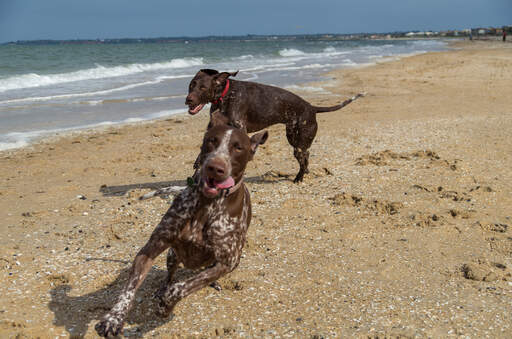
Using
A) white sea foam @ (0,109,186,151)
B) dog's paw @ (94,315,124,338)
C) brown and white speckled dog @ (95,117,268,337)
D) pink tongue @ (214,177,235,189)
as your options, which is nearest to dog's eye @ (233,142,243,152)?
brown and white speckled dog @ (95,117,268,337)

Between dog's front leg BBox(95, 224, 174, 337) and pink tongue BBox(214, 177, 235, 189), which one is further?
pink tongue BBox(214, 177, 235, 189)

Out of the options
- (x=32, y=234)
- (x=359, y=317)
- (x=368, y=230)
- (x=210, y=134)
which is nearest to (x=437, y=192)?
(x=368, y=230)

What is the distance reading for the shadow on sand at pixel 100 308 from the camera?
352 cm

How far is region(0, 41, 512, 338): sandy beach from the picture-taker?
367 cm

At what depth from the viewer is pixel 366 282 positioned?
14.0 ft

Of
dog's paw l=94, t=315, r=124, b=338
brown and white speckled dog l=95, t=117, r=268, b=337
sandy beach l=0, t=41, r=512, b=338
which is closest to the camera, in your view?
dog's paw l=94, t=315, r=124, b=338

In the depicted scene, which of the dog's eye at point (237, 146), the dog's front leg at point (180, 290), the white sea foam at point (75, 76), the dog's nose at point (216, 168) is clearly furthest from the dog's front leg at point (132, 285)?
the white sea foam at point (75, 76)

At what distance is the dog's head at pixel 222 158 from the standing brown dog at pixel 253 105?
292 centimetres

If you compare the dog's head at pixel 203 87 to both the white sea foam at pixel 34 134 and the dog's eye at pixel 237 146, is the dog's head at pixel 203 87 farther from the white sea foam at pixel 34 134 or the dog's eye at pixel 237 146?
the white sea foam at pixel 34 134

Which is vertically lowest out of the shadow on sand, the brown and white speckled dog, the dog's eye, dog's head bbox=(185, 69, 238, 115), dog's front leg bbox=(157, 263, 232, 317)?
the shadow on sand

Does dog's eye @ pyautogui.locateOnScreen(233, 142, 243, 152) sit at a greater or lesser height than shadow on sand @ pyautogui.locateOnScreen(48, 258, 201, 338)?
greater

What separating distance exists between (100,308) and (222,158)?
5.54ft

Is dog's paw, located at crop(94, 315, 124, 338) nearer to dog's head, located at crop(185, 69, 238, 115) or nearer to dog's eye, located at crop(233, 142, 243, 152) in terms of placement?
dog's eye, located at crop(233, 142, 243, 152)

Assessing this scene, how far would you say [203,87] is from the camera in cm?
632
